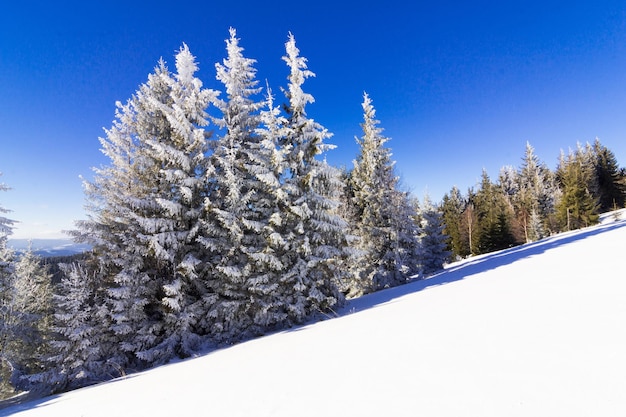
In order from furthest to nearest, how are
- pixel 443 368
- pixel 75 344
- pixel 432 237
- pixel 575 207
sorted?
1. pixel 575 207
2. pixel 432 237
3. pixel 75 344
4. pixel 443 368

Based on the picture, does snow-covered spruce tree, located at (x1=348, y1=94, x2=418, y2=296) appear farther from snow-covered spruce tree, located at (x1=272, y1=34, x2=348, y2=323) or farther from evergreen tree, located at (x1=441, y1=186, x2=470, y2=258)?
evergreen tree, located at (x1=441, y1=186, x2=470, y2=258)

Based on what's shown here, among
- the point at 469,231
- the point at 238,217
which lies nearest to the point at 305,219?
the point at 238,217

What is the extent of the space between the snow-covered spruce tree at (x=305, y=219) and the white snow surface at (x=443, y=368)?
15.3 ft

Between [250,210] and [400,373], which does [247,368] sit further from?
[250,210]

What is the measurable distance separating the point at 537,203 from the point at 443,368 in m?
56.6

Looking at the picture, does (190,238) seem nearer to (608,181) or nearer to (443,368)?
(443,368)

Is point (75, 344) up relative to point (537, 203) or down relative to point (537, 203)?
down

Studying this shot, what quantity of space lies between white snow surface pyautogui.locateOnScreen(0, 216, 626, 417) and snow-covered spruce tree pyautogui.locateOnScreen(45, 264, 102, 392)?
4258 mm

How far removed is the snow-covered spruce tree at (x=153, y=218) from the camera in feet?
34.9

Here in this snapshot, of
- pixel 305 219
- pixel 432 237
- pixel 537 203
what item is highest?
pixel 537 203

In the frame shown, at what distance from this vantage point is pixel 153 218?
11336 mm

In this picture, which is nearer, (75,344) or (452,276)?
(75,344)

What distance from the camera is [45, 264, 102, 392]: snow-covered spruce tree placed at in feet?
32.6

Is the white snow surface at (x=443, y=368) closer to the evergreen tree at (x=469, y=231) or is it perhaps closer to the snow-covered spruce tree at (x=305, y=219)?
the snow-covered spruce tree at (x=305, y=219)
